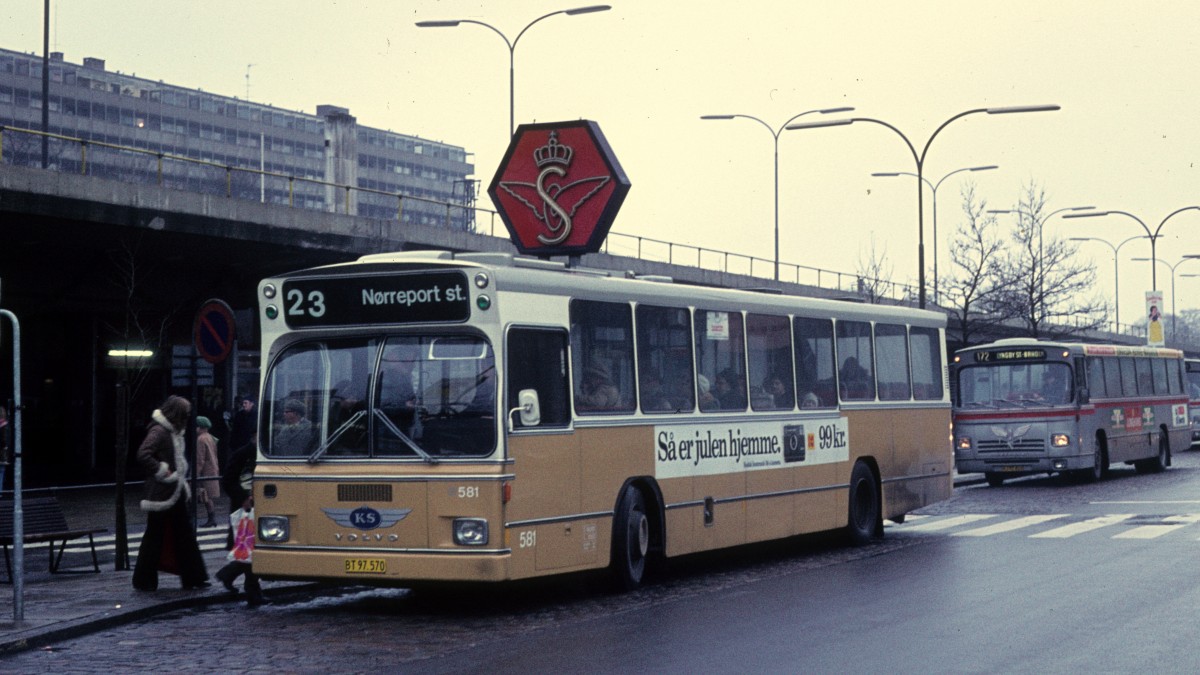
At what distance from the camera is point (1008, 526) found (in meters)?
21.4

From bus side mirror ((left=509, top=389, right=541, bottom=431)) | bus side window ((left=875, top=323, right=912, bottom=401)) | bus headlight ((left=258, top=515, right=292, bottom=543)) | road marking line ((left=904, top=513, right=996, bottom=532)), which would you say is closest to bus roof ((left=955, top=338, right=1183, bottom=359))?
road marking line ((left=904, top=513, right=996, bottom=532))

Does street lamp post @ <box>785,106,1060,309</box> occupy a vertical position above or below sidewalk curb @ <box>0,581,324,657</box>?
above

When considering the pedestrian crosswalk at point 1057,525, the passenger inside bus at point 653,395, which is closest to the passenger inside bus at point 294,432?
the passenger inside bus at point 653,395

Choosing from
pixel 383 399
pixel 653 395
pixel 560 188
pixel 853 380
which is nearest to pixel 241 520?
pixel 383 399

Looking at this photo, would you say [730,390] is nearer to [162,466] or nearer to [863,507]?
[863,507]

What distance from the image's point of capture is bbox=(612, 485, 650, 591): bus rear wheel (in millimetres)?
14008

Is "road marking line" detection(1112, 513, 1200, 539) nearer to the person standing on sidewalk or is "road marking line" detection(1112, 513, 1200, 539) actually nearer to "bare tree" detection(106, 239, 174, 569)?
the person standing on sidewalk

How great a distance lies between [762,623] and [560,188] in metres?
16.4

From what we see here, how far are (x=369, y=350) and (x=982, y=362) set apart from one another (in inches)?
815

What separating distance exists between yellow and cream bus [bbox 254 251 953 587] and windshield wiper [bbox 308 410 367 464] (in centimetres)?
2

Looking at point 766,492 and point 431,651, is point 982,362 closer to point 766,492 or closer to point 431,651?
point 766,492

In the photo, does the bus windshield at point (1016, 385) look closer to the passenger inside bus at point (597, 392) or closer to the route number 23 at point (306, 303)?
the passenger inside bus at point (597, 392)

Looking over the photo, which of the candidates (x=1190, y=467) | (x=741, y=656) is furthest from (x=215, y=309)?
(x=1190, y=467)

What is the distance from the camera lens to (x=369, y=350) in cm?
1295
